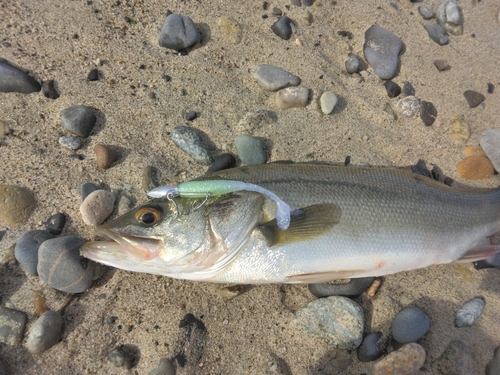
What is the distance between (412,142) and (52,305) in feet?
12.0

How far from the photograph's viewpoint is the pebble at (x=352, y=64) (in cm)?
346

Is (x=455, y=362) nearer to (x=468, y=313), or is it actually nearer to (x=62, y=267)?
(x=468, y=313)

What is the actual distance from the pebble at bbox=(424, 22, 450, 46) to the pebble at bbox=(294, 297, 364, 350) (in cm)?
327

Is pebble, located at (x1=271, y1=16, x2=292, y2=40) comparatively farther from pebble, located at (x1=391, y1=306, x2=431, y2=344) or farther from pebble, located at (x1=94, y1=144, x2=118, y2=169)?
pebble, located at (x1=391, y1=306, x2=431, y2=344)

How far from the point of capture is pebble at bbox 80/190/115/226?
2643mm

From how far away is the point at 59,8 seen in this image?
3.35 meters

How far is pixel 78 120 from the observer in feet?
9.59

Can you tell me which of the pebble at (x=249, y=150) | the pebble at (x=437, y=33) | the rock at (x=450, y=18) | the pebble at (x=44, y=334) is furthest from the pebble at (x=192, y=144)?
the rock at (x=450, y=18)

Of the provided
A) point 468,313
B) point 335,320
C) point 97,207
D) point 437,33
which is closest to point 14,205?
point 97,207

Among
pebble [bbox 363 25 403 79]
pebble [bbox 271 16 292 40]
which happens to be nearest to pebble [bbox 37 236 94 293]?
pebble [bbox 271 16 292 40]

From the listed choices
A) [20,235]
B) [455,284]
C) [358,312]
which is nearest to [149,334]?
[20,235]

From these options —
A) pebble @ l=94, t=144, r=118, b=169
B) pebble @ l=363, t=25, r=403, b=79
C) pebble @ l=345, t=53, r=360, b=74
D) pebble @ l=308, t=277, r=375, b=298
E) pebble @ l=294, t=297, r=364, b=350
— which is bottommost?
pebble @ l=294, t=297, r=364, b=350

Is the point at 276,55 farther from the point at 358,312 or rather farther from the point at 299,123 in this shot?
the point at 358,312

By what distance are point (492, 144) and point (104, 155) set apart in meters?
3.88
